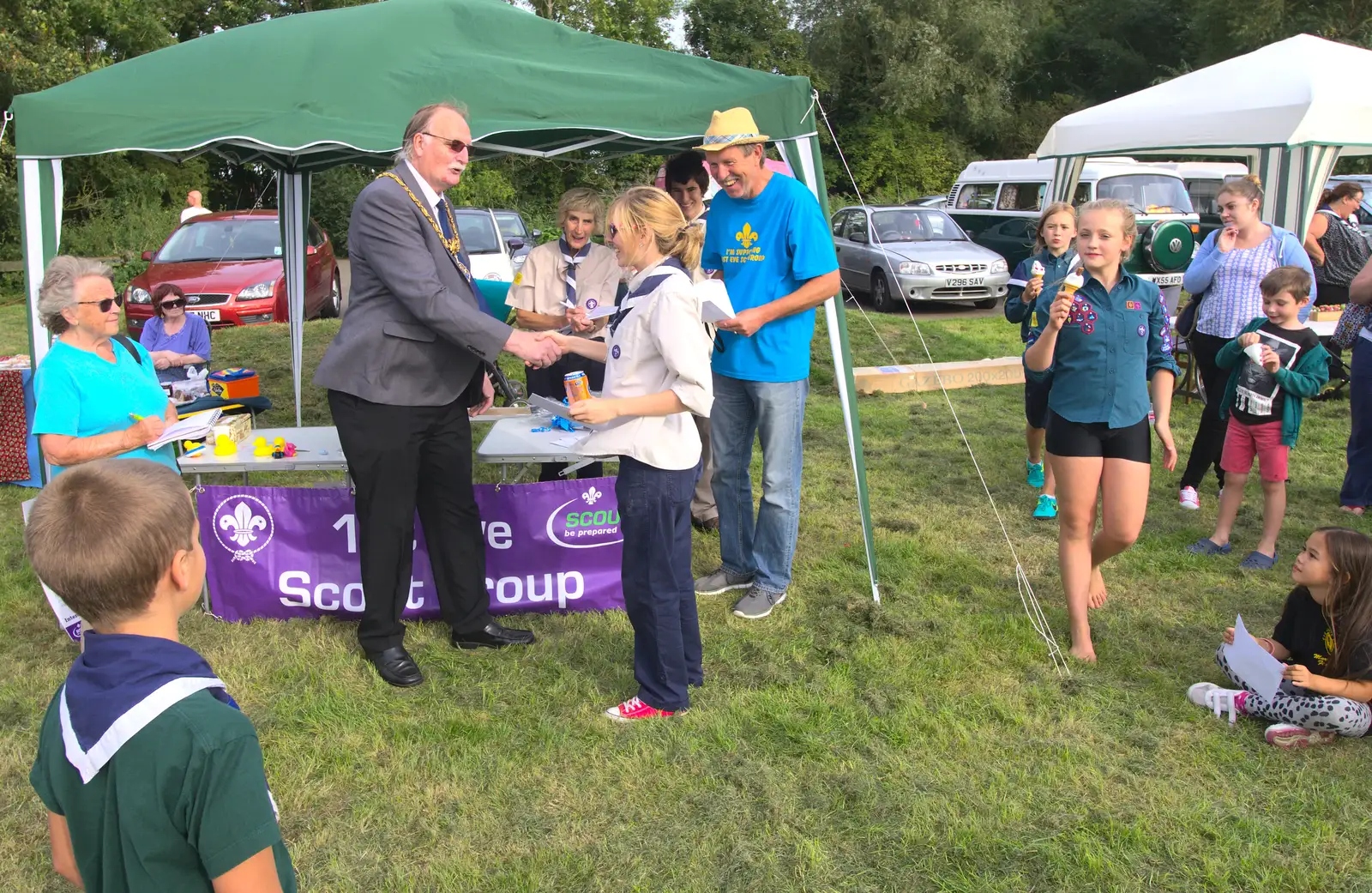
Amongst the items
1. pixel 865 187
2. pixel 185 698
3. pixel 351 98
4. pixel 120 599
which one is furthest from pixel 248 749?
A: pixel 865 187

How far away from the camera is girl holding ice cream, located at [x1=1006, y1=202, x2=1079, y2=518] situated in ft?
15.2

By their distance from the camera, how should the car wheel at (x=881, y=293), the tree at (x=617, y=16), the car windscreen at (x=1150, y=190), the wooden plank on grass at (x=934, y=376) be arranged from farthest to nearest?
A: 1. the tree at (x=617, y=16)
2. the car windscreen at (x=1150, y=190)
3. the car wheel at (x=881, y=293)
4. the wooden plank on grass at (x=934, y=376)

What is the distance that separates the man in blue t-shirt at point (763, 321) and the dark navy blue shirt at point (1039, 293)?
1.02 m

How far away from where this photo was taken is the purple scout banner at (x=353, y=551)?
4.07 m

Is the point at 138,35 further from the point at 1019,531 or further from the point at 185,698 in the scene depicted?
the point at 185,698

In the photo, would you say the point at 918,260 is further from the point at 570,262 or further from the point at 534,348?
the point at 534,348

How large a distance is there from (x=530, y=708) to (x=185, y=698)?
2.22 meters

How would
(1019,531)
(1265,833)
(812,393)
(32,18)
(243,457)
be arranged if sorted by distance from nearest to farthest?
(1265,833) → (243,457) → (1019,531) → (812,393) → (32,18)

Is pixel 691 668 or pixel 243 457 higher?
pixel 243 457

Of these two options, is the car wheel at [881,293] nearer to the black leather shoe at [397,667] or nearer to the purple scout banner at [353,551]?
the purple scout banner at [353,551]

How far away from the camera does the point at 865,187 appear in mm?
29172

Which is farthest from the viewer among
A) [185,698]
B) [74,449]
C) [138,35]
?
[138,35]

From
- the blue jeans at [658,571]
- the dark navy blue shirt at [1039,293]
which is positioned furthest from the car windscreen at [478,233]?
the blue jeans at [658,571]

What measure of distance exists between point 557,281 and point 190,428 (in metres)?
1.93
